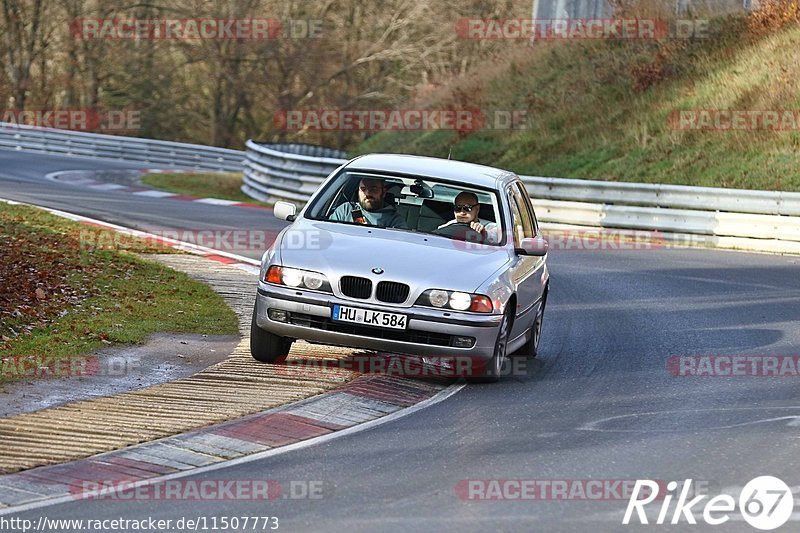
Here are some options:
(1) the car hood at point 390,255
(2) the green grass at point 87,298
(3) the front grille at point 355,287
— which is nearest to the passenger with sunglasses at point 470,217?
(1) the car hood at point 390,255

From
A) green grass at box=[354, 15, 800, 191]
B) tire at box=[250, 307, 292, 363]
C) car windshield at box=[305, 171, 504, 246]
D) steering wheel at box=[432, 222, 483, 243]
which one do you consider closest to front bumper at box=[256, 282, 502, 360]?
tire at box=[250, 307, 292, 363]

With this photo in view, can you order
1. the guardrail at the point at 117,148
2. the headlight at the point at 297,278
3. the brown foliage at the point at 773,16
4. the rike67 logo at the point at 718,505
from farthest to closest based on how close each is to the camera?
the guardrail at the point at 117,148 → the brown foliage at the point at 773,16 → the headlight at the point at 297,278 → the rike67 logo at the point at 718,505

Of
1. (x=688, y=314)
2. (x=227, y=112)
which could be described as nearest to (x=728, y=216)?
(x=688, y=314)

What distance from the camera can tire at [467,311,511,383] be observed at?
390 inches

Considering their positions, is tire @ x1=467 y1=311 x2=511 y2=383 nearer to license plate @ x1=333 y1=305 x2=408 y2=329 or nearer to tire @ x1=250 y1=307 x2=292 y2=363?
license plate @ x1=333 y1=305 x2=408 y2=329

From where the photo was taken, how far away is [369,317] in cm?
952

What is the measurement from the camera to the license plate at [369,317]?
31.2ft

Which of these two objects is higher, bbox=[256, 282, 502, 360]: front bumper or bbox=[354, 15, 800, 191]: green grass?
bbox=[354, 15, 800, 191]: green grass

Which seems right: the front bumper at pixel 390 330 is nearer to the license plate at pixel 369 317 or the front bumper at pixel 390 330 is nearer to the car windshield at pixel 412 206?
the license plate at pixel 369 317

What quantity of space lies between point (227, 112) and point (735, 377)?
46.1m

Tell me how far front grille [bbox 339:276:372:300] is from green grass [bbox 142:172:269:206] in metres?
23.0

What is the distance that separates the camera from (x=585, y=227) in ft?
83.0

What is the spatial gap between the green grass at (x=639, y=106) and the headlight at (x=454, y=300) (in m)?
17.8

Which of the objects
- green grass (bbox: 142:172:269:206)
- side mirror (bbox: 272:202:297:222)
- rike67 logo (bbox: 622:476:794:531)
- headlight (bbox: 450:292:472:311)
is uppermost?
side mirror (bbox: 272:202:297:222)
